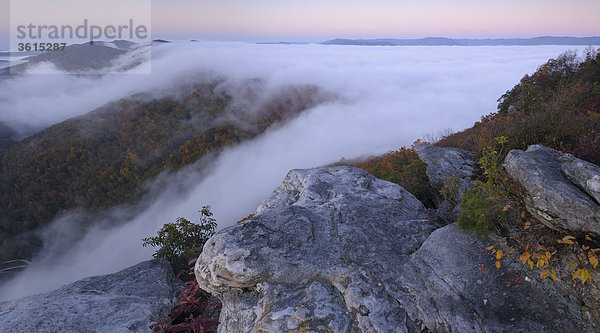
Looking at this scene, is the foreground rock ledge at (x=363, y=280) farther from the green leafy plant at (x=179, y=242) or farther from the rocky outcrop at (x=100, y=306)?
the green leafy plant at (x=179, y=242)

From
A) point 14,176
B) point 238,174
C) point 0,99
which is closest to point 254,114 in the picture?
point 238,174

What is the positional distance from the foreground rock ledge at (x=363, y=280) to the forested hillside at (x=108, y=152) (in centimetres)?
9146

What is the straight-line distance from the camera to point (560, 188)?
4391 mm

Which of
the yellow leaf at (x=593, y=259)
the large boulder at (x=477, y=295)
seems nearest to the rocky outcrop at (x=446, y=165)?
the large boulder at (x=477, y=295)

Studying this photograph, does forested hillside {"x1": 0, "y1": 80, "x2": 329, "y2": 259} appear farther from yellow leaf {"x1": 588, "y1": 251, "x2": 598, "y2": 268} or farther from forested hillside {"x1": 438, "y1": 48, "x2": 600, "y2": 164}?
yellow leaf {"x1": 588, "y1": 251, "x2": 598, "y2": 268}

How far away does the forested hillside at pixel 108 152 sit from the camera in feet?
255

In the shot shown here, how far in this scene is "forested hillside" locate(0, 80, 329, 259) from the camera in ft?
255

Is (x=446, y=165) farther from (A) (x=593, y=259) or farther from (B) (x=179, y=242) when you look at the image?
(B) (x=179, y=242)

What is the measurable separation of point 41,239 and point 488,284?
325 ft

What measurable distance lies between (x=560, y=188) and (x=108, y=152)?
10707cm

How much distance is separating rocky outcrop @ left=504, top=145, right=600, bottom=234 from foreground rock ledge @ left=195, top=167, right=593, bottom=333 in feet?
3.51

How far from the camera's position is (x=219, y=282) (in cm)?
511

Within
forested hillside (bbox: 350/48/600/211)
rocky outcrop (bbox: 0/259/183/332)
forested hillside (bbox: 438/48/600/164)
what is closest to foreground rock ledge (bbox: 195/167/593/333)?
rocky outcrop (bbox: 0/259/183/332)

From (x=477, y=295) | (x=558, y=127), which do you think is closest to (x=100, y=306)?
(x=477, y=295)
